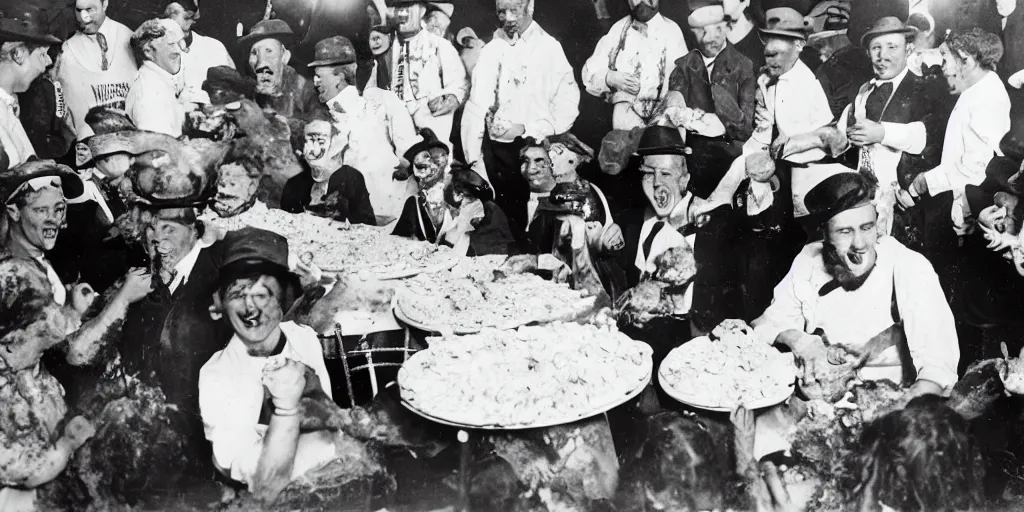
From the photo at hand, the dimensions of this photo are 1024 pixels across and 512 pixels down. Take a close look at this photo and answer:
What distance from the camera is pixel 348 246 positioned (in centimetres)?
444

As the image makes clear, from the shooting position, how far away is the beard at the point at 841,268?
453 centimetres

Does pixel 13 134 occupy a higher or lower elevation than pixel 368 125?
higher

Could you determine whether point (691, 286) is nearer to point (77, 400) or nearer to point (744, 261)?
point (744, 261)

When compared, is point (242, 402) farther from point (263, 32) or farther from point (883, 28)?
point (883, 28)

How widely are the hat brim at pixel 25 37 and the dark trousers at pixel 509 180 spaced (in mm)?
2476

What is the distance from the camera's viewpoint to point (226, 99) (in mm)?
4500

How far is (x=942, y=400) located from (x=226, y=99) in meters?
4.33

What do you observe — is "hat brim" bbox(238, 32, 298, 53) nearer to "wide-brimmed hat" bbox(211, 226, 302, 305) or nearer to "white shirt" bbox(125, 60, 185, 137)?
"white shirt" bbox(125, 60, 185, 137)

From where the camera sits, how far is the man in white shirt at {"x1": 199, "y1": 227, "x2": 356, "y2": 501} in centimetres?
429

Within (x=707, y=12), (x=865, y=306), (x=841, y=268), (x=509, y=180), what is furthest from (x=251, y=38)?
(x=865, y=306)

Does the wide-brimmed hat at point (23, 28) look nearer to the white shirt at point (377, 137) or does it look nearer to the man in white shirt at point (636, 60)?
the white shirt at point (377, 137)

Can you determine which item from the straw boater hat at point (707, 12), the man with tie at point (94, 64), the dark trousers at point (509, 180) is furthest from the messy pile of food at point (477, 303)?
the man with tie at point (94, 64)

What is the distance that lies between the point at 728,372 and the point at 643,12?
81.1 inches

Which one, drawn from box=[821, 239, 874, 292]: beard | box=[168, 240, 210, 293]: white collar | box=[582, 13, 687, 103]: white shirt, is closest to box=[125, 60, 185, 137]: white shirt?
box=[168, 240, 210, 293]: white collar
